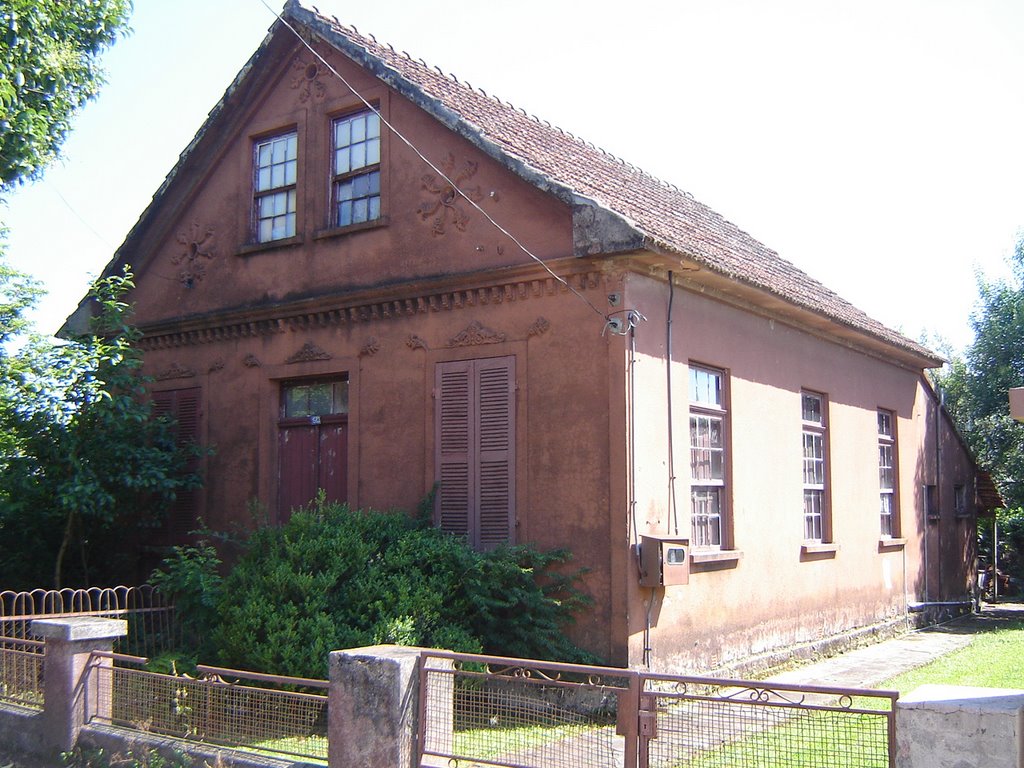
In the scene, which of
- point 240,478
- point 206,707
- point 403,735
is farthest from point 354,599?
point 240,478

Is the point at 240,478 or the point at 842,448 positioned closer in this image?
the point at 240,478

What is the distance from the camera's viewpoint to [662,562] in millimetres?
9500

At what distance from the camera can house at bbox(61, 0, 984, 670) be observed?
1001 cm

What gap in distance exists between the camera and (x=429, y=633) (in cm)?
925

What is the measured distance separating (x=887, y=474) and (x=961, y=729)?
479 inches

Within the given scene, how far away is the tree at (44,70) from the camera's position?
12.4 metres

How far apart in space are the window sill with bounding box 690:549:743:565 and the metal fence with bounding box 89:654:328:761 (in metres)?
4.23

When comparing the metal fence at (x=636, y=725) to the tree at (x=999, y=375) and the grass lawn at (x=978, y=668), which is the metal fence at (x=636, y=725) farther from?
the tree at (x=999, y=375)

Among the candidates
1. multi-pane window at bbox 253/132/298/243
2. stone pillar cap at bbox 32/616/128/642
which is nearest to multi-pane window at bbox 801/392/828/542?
multi-pane window at bbox 253/132/298/243

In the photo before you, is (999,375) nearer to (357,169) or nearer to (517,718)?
(357,169)

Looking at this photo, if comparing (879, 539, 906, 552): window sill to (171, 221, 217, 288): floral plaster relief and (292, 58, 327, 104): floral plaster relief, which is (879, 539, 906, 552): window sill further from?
(171, 221, 217, 288): floral plaster relief

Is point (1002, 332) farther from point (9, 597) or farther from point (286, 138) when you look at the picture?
point (9, 597)

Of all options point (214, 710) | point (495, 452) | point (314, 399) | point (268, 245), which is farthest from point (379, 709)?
point (268, 245)

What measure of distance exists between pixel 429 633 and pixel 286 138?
7244 mm
